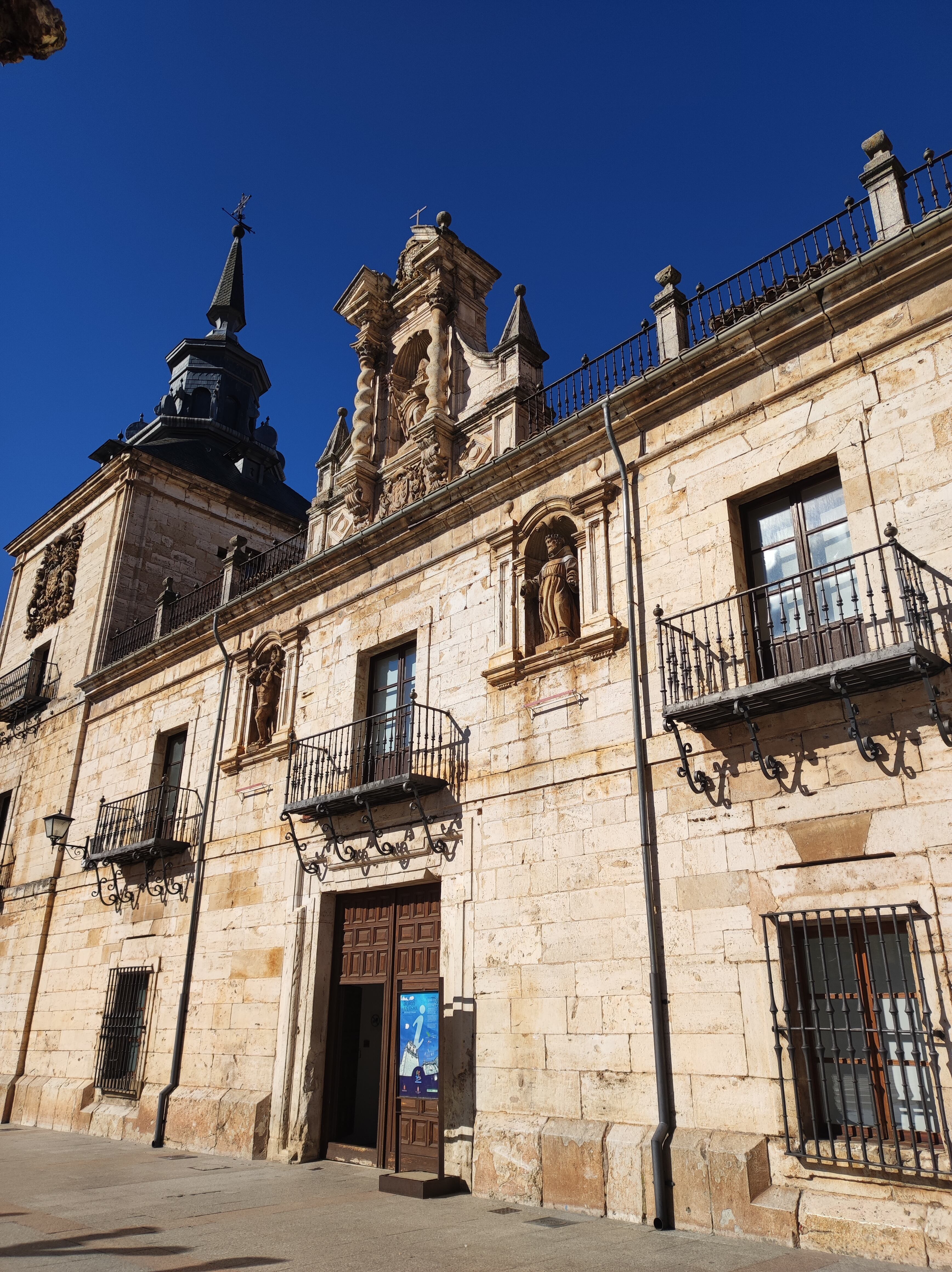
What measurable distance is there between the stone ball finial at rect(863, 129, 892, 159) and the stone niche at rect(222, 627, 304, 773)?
808cm

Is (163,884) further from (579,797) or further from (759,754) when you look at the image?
(759,754)

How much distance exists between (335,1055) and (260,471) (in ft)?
53.3

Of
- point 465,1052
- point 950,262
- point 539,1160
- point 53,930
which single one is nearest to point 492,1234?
point 539,1160

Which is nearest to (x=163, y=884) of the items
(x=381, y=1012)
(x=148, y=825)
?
(x=148, y=825)

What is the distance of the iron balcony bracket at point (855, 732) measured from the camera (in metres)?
6.19

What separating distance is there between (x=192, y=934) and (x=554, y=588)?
6.81 meters

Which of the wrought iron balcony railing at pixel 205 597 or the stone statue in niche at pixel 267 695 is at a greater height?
the wrought iron balcony railing at pixel 205 597

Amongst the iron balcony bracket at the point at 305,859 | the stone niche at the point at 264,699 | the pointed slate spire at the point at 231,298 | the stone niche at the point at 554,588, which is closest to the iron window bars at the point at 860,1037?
the stone niche at the point at 554,588

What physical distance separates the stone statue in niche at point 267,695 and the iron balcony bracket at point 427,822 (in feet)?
11.6

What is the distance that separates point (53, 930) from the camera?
15227 mm

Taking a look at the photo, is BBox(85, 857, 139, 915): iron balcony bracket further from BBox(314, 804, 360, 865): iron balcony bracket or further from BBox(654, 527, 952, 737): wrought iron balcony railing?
BBox(654, 527, 952, 737): wrought iron balcony railing

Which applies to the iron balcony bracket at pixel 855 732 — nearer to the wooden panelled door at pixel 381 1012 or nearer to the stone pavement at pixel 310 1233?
the stone pavement at pixel 310 1233

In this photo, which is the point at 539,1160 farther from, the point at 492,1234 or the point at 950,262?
the point at 950,262

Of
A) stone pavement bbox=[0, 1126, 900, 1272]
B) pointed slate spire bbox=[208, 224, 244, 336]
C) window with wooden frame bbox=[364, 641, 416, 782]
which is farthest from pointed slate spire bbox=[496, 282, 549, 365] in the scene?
pointed slate spire bbox=[208, 224, 244, 336]
